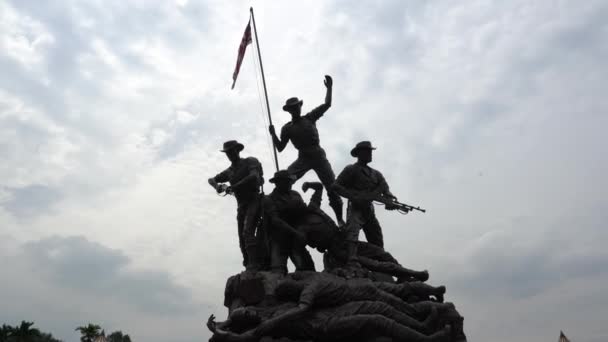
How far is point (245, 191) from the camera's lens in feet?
33.1

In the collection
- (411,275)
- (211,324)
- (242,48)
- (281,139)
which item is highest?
(242,48)

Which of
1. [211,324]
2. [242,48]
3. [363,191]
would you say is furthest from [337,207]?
[242,48]

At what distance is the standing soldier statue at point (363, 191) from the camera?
10.0 meters

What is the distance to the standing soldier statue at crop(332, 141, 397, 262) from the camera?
1004 centimetres

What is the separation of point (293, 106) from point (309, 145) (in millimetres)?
822

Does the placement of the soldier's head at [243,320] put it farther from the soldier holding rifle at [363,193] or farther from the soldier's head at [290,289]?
the soldier holding rifle at [363,193]

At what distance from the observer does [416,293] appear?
330 inches

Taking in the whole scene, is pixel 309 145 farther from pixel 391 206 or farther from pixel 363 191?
pixel 391 206

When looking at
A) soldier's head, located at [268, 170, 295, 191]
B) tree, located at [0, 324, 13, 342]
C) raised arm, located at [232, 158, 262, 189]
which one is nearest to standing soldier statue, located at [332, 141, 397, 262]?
soldier's head, located at [268, 170, 295, 191]

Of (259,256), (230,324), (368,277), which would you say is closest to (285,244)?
(259,256)

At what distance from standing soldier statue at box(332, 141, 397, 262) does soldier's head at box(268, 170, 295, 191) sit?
92cm

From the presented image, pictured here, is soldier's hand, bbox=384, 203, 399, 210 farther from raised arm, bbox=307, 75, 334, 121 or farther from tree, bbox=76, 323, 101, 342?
tree, bbox=76, 323, 101, 342

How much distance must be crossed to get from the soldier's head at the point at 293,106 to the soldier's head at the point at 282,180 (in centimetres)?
160

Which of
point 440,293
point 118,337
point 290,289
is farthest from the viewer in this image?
point 118,337
